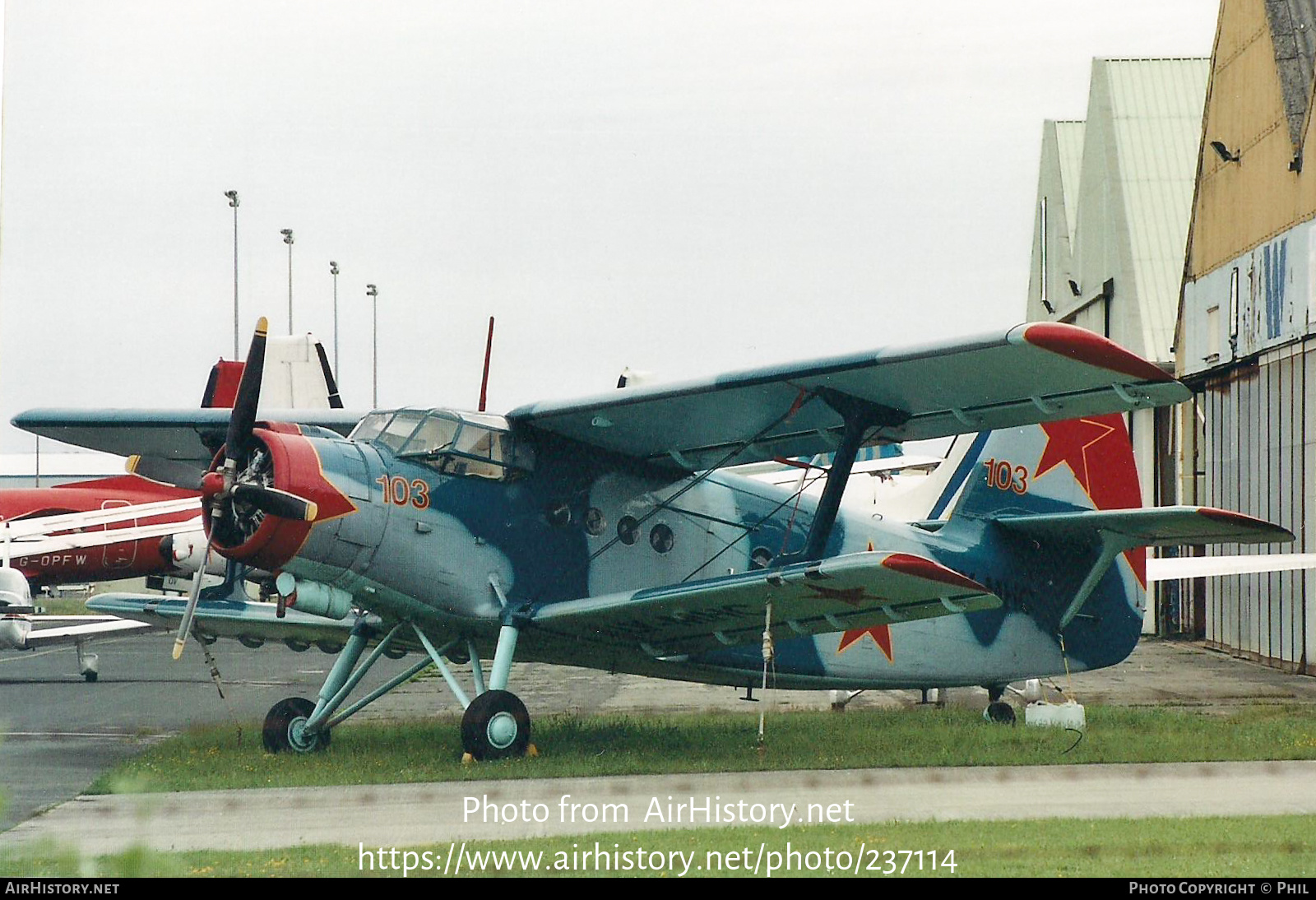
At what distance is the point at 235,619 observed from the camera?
13.6m

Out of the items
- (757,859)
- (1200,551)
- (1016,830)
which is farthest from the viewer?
(1200,551)

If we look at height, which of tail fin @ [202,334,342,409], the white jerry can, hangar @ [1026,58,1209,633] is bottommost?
the white jerry can

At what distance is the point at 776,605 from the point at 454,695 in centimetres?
303

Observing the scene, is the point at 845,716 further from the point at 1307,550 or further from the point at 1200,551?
the point at 1200,551

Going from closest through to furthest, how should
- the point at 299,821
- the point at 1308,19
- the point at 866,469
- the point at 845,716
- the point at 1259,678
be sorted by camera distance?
the point at 299,821 < the point at 845,716 < the point at 1259,678 < the point at 1308,19 < the point at 866,469

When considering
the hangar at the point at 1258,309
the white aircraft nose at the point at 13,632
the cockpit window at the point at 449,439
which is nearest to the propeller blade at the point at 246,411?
the cockpit window at the point at 449,439

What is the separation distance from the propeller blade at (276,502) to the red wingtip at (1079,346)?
17.1 ft

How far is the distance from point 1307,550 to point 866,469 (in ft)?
41.7

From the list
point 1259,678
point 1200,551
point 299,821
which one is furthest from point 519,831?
point 1200,551

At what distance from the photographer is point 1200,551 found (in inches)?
1169

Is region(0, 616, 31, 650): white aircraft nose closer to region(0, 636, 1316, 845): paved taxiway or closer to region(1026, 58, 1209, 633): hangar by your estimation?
region(0, 636, 1316, 845): paved taxiway

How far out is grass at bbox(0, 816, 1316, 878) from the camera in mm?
6789

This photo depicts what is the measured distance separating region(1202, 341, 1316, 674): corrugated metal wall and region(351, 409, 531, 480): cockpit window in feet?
47.1

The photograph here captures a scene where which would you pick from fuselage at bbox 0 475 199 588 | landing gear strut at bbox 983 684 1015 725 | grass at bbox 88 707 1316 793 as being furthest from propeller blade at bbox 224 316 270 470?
fuselage at bbox 0 475 199 588
